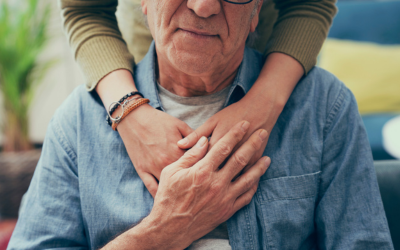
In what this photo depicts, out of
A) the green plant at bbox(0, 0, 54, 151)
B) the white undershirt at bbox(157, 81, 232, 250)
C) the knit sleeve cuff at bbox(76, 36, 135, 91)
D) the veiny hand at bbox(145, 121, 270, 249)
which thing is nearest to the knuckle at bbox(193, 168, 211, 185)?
the veiny hand at bbox(145, 121, 270, 249)

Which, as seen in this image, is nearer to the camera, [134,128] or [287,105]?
[134,128]

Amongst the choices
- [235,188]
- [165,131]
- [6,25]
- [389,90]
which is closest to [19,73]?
[6,25]

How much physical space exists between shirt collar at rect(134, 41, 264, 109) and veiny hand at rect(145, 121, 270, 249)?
0.20 metres

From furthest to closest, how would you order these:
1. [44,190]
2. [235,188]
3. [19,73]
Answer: [19,73], [44,190], [235,188]

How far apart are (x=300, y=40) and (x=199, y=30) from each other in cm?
39

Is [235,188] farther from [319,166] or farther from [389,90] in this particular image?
[389,90]

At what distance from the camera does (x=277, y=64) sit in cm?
101

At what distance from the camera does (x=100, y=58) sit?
1067mm

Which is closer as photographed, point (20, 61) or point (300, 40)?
point (300, 40)

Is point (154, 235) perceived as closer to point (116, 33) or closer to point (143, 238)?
point (143, 238)

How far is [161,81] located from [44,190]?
50 cm

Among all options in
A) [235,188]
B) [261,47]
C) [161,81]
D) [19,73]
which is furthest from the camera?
[19,73]

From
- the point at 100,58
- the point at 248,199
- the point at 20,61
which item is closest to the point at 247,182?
the point at 248,199

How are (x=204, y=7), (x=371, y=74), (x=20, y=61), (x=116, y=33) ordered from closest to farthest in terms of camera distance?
(x=204, y=7)
(x=116, y=33)
(x=371, y=74)
(x=20, y=61)
